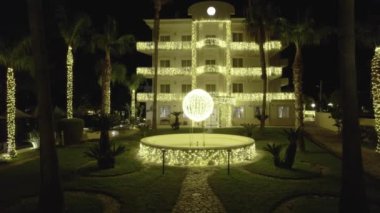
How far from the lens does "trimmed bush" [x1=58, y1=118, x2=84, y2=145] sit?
76.8 feet

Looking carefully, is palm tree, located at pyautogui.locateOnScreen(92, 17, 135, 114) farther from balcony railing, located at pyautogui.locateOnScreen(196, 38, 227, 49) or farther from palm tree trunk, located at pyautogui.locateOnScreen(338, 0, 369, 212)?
palm tree trunk, located at pyautogui.locateOnScreen(338, 0, 369, 212)

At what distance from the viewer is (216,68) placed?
40.3 meters

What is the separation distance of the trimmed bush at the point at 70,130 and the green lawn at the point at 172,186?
642cm

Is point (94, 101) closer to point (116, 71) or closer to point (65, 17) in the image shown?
point (116, 71)

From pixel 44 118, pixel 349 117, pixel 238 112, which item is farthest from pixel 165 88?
pixel 349 117

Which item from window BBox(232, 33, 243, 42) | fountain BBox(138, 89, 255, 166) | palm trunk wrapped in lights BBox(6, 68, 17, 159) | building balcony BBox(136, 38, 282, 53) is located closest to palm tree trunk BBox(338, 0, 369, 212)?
fountain BBox(138, 89, 255, 166)

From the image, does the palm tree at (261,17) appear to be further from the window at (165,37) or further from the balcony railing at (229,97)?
the window at (165,37)

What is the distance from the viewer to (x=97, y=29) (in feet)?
113

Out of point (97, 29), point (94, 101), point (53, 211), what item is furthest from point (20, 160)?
point (94, 101)

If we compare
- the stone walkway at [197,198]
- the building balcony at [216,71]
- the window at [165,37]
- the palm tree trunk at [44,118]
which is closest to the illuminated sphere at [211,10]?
the window at [165,37]

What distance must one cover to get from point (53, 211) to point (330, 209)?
7510 millimetres

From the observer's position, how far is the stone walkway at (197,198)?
9.48 meters

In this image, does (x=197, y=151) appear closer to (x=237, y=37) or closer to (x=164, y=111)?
(x=164, y=111)

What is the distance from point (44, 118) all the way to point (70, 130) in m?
16.3
